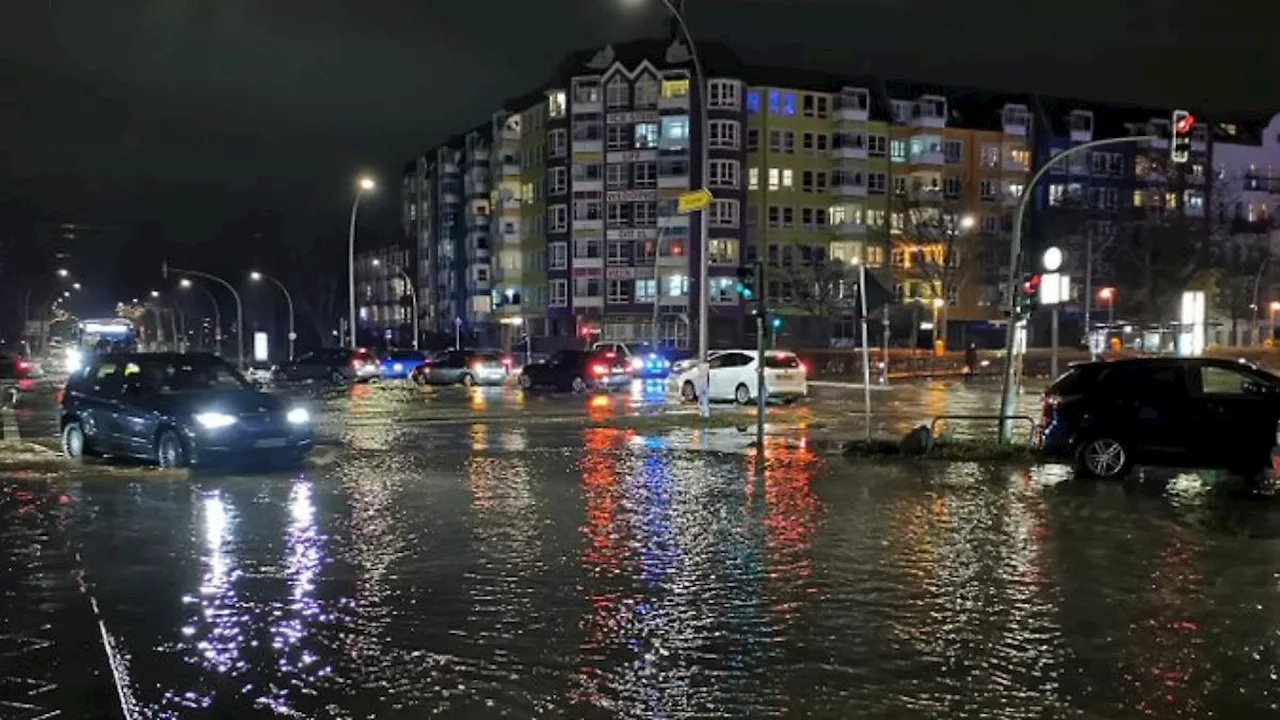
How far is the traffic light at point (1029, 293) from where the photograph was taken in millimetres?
19070

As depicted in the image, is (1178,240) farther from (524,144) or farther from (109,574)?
(109,574)

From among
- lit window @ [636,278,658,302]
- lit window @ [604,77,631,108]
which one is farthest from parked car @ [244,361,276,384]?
lit window @ [604,77,631,108]

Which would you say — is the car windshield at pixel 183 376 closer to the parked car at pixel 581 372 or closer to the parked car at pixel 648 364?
the parked car at pixel 581 372

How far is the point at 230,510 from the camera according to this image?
41.3ft

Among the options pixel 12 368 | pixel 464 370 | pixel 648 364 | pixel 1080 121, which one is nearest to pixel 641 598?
pixel 464 370

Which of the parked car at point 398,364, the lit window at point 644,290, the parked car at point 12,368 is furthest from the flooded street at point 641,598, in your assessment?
the lit window at point 644,290

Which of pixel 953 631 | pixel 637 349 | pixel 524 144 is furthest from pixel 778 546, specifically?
pixel 524 144

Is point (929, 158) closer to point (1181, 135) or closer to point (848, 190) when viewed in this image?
point (848, 190)

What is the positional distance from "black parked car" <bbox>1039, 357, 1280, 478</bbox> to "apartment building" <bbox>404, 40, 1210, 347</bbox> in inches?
2310

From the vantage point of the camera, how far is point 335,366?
5141cm

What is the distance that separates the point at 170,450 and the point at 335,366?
1415 inches

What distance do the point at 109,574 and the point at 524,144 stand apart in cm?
8547

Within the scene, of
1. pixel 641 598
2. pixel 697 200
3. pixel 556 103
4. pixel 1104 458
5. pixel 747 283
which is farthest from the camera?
pixel 556 103

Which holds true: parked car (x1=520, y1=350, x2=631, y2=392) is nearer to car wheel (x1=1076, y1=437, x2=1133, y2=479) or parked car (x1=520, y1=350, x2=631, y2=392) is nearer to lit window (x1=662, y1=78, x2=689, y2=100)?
car wheel (x1=1076, y1=437, x2=1133, y2=479)
